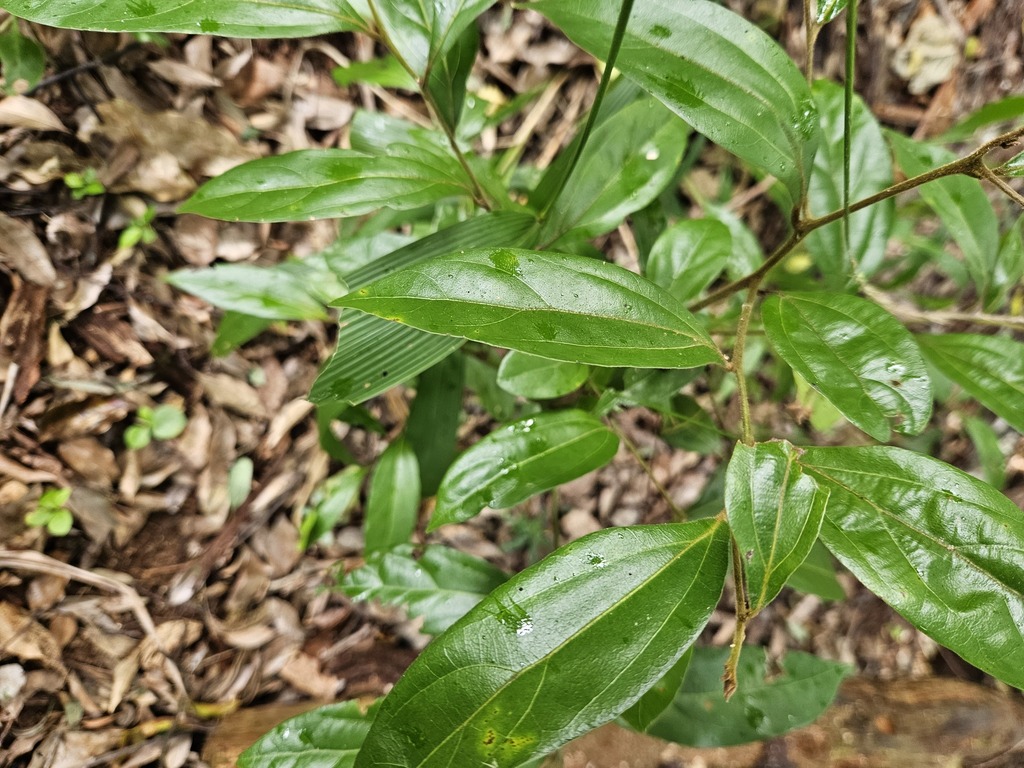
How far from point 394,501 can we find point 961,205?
3.19 ft

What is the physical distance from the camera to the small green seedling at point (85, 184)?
120 cm

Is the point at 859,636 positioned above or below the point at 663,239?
below

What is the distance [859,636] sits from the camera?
5.31 feet

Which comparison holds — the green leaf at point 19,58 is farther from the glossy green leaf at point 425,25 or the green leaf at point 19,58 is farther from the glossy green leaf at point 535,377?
the glossy green leaf at point 535,377

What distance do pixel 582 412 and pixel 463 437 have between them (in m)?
0.75

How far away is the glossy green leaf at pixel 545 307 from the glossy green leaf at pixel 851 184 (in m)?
0.38

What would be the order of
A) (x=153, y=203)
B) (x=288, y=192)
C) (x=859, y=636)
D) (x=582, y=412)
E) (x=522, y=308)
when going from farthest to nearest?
1. (x=859, y=636)
2. (x=153, y=203)
3. (x=582, y=412)
4. (x=288, y=192)
5. (x=522, y=308)

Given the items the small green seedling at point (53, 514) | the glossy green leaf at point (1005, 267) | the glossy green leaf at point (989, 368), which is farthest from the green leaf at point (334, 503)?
the glossy green leaf at point (1005, 267)

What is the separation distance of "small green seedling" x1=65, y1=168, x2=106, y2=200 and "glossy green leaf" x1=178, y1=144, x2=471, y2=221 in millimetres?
786

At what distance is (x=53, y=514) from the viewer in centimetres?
115

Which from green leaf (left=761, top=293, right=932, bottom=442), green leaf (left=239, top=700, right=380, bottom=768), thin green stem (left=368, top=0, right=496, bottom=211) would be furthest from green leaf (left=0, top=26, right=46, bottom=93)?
green leaf (left=761, top=293, right=932, bottom=442)

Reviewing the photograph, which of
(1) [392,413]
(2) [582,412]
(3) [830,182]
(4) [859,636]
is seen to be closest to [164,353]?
(1) [392,413]

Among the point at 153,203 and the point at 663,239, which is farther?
the point at 153,203

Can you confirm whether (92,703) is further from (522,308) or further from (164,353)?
(522,308)
